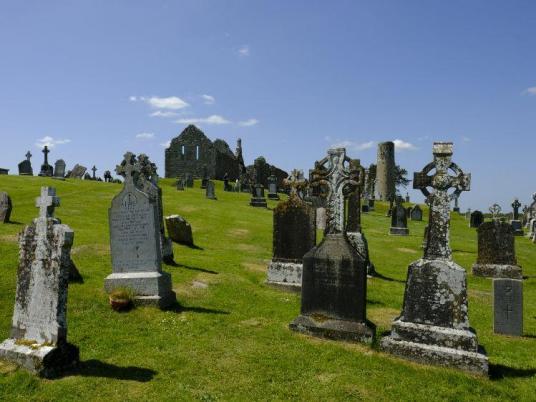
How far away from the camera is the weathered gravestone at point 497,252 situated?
48.3ft

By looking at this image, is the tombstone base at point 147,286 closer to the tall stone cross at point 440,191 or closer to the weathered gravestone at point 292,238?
the weathered gravestone at point 292,238

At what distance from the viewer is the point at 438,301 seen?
265 inches

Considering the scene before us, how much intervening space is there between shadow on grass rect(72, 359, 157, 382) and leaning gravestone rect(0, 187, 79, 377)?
0.20m

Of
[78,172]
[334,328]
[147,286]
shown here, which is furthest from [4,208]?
[78,172]

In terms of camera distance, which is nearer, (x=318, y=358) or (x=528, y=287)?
(x=318, y=358)

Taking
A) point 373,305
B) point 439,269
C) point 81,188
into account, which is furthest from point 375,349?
point 81,188

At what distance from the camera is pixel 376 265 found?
16.5 metres

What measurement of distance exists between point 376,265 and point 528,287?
16.7ft

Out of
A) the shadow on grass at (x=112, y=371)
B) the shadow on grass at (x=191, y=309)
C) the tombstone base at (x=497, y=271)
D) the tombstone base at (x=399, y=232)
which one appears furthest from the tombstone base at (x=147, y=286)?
the tombstone base at (x=399, y=232)

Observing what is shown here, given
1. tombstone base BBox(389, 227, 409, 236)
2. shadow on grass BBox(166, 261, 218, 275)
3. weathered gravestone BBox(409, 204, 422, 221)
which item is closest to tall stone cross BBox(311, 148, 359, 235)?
shadow on grass BBox(166, 261, 218, 275)

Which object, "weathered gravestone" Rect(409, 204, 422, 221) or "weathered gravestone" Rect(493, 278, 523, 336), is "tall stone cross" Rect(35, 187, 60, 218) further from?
"weathered gravestone" Rect(409, 204, 422, 221)

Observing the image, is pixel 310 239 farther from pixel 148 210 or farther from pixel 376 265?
pixel 376 265

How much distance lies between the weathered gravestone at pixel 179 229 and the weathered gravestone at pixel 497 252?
1069 cm

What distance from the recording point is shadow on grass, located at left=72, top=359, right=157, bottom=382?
5.79 metres
